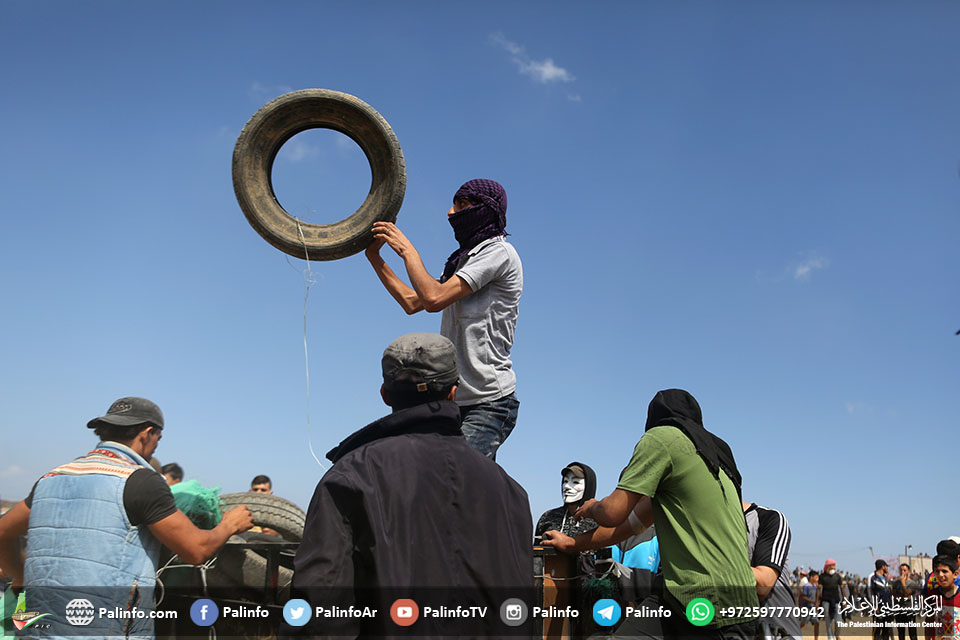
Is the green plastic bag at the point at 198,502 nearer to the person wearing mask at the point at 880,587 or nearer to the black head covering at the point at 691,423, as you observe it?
the black head covering at the point at 691,423

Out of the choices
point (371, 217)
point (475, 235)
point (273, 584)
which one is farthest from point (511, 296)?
point (273, 584)

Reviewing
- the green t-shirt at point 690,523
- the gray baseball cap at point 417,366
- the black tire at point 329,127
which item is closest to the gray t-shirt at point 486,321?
the black tire at point 329,127

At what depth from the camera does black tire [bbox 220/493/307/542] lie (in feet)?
16.6

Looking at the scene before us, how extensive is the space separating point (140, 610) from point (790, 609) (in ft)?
11.8

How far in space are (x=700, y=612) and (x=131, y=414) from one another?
10.1 ft

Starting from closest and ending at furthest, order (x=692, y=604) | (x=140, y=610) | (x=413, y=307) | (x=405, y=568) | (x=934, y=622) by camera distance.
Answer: (x=405, y=568)
(x=692, y=604)
(x=140, y=610)
(x=413, y=307)
(x=934, y=622)

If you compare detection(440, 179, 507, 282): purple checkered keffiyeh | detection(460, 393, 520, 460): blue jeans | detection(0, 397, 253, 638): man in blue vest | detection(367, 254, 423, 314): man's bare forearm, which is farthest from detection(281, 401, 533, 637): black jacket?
detection(440, 179, 507, 282): purple checkered keffiyeh

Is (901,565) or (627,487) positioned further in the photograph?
(901,565)

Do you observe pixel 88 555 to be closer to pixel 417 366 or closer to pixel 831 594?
pixel 417 366

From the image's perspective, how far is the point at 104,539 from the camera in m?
3.47

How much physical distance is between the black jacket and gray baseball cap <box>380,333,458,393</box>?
0.34 feet

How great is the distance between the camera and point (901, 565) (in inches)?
527

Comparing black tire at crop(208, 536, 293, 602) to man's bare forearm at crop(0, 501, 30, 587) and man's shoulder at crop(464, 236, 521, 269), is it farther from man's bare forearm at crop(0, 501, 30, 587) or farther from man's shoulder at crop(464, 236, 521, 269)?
man's shoulder at crop(464, 236, 521, 269)

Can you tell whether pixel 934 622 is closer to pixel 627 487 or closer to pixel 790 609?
pixel 790 609
